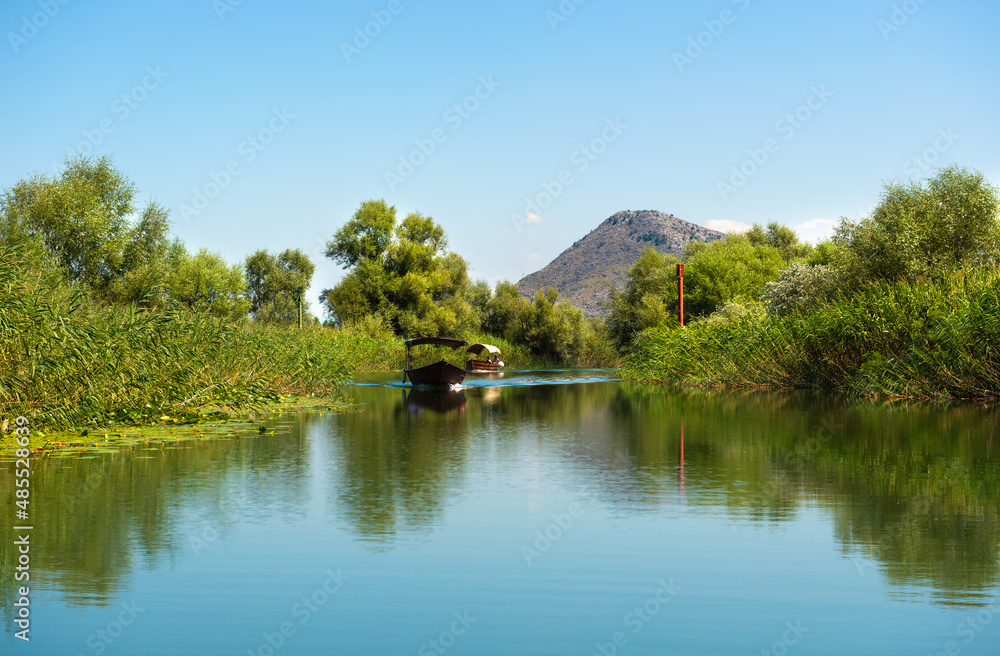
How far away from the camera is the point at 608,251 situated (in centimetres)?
17900

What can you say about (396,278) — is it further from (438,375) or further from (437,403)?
(437,403)

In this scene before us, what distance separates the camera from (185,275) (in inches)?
2544

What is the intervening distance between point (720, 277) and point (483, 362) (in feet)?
76.2

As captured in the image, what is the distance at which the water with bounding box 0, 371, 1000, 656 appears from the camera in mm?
5352

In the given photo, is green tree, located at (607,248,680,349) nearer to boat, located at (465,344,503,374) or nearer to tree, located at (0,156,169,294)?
boat, located at (465,344,503,374)

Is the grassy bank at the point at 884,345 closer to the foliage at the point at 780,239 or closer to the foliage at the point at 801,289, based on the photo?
the foliage at the point at 801,289

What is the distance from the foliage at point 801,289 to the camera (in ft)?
122

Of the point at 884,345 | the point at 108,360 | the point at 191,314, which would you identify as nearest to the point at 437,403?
the point at 191,314

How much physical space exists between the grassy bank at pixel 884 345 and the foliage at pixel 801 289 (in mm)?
2997

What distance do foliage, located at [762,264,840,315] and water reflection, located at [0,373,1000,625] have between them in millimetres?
17711

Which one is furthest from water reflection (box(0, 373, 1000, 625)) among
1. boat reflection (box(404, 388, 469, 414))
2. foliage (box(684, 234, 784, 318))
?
foliage (box(684, 234, 784, 318))

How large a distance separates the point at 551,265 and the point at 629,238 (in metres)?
17.2

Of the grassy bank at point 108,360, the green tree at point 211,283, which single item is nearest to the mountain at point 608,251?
the green tree at point 211,283

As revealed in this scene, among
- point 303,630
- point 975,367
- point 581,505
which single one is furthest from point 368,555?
point 975,367
